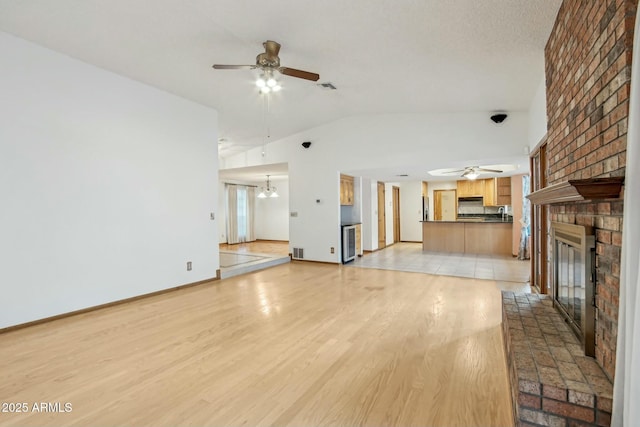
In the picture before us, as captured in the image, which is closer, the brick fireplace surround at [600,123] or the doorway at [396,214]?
the brick fireplace surround at [600,123]

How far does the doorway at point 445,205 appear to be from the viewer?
402 inches

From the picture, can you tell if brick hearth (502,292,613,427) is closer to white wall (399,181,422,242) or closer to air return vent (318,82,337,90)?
air return vent (318,82,337,90)

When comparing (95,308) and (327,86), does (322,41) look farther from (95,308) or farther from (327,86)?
(95,308)

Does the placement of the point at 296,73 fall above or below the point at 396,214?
above

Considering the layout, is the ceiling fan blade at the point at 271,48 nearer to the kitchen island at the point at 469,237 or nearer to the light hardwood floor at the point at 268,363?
the light hardwood floor at the point at 268,363

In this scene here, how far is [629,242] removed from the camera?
4.10ft

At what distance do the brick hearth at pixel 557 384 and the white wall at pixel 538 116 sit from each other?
2606mm

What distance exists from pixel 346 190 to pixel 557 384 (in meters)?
5.74

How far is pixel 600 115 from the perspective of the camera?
65.6 inches

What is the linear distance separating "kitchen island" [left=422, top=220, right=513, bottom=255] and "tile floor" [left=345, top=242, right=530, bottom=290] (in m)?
0.40

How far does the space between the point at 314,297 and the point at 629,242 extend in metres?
3.34

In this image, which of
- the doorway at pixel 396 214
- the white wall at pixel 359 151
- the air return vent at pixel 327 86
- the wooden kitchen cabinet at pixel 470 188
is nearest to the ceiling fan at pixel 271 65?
the air return vent at pixel 327 86

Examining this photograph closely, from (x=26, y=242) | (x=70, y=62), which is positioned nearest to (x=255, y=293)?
(x=26, y=242)

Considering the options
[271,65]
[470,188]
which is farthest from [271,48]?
[470,188]
